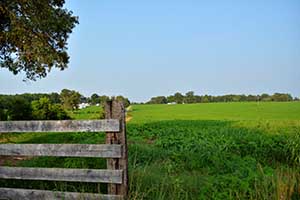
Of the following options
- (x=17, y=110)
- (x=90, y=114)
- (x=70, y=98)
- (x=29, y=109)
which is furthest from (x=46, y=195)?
(x=70, y=98)

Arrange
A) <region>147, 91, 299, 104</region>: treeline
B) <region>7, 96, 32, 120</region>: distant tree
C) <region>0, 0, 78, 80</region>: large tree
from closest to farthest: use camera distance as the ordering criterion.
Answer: <region>0, 0, 78, 80</region>: large tree < <region>7, 96, 32, 120</region>: distant tree < <region>147, 91, 299, 104</region>: treeline

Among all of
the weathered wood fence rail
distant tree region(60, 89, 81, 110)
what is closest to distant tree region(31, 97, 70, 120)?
the weathered wood fence rail

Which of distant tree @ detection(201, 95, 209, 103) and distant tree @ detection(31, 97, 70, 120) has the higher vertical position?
distant tree @ detection(201, 95, 209, 103)

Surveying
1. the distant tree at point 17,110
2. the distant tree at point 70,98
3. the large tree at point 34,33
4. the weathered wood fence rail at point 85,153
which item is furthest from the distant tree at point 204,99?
the weathered wood fence rail at point 85,153

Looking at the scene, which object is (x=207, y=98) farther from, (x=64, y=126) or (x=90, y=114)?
(x=64, y=126)

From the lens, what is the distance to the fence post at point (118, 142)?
5.70 m

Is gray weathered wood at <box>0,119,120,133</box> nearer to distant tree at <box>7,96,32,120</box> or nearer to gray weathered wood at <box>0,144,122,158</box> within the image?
gray weathered wood at <box>0,144,122,158</box>

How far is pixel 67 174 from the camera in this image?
5.95m

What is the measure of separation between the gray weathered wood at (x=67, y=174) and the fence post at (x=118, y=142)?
89 mm

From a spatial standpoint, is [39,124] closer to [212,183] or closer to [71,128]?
[71,128]

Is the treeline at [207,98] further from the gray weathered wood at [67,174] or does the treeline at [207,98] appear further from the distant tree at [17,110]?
the gray weathered wood at [67,174]

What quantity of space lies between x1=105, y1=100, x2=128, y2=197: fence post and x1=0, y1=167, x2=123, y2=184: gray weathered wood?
89mm

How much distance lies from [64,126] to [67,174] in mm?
755

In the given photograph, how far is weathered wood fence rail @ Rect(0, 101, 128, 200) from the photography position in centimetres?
569
